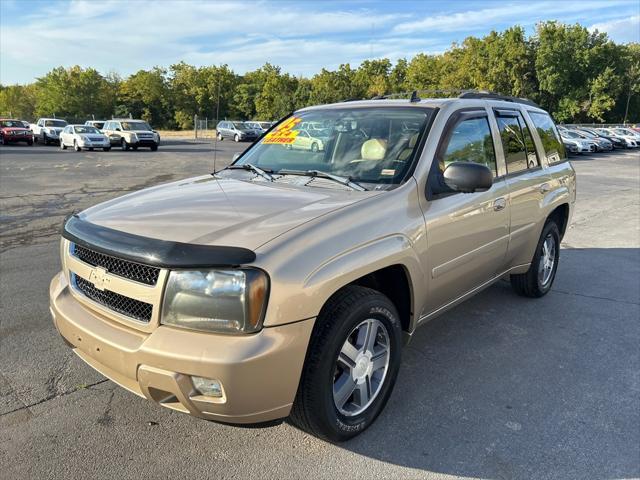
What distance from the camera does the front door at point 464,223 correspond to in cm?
317

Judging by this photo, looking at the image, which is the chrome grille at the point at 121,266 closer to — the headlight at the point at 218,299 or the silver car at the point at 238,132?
the headlight at the point at 218,299

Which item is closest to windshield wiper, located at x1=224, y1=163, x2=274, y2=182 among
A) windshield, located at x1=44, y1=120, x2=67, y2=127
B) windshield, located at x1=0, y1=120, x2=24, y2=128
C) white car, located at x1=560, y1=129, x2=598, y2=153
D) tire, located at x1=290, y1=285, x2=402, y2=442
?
tire, located at x1=290, y1=285, x2=402, y2=442

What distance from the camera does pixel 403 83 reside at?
2542 inches

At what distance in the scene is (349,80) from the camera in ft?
208

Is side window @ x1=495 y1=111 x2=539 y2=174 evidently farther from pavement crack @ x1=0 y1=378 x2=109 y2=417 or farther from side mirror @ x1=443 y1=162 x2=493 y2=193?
pavement crack @ x1=0 y1=378 x2=109 y2=417

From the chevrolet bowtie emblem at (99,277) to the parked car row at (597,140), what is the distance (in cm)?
2809

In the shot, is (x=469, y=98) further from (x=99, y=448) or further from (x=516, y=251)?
(x=99, y=448)

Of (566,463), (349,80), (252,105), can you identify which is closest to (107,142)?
(566,463)

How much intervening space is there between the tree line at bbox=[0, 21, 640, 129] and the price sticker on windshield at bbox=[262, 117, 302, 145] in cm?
4176

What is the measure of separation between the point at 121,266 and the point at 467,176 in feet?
6.54

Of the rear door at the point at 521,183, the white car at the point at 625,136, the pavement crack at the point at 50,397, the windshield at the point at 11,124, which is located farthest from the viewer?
the white car at the point at 625,136

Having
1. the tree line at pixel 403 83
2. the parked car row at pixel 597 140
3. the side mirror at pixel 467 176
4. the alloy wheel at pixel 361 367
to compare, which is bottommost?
the alloy wheel at pixel 361 367

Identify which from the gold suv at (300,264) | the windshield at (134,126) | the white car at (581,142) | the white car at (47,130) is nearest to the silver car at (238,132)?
the windshield at (134,126)

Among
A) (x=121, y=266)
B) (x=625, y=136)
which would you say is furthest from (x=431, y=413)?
(x=625, y=136)
